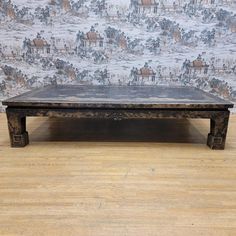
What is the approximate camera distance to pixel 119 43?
277 cm

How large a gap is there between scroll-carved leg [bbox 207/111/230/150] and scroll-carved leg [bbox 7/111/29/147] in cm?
125

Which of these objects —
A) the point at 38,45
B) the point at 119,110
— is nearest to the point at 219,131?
the point at 119,110

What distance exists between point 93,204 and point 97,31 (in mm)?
2065

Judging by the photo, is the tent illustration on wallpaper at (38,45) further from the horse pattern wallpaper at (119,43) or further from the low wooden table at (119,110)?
the low wooden table at (119,110)

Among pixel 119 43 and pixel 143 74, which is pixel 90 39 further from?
pixel 143 74

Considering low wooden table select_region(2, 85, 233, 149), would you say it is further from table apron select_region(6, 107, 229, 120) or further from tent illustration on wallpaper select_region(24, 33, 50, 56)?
tent illustration on wallpaper select_region(24, 33, 50, 56)

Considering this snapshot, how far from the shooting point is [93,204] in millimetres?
1108

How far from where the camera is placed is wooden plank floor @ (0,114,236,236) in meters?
0.97

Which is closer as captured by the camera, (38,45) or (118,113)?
(118,113)

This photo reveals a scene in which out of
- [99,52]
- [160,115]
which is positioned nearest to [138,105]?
[160,115]

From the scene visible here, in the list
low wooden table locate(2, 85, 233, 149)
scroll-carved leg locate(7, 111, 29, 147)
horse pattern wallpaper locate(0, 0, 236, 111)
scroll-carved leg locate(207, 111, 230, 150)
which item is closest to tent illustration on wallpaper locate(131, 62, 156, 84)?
horse pattern wallpaper locate(0, 0, 236, 111)

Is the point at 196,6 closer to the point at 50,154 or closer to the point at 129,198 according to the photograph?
the point at 50,154

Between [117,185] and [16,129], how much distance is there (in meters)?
0.86

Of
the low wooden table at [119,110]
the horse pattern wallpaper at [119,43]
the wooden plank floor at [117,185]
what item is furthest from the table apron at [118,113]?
the horse pattern wallpaper at [119,43]
